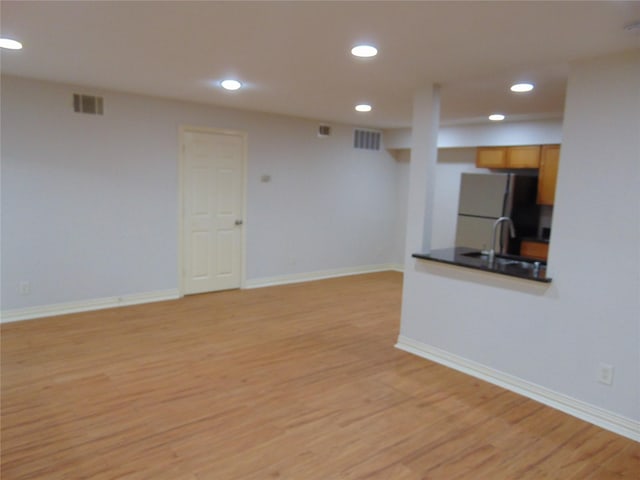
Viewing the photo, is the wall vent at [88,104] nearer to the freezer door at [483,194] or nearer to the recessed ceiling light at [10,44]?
the recessed ceiling light at [10,44]

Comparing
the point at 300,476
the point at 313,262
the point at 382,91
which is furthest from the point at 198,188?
the point at 300,476

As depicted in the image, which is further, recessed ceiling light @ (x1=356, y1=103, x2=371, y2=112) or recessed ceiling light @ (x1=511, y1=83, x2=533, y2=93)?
recessed ceiling light @ (x1=356, y1=103, x2=371, y2=112)

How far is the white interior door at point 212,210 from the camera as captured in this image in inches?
217

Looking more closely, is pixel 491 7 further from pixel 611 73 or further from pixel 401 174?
pixel 401 174

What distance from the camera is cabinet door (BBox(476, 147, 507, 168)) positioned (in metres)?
6.00

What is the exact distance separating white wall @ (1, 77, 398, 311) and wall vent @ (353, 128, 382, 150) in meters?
0.24

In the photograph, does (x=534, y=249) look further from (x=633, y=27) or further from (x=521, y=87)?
(x=633, y=27)

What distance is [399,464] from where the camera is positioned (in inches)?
94.3

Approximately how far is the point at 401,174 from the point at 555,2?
566cm

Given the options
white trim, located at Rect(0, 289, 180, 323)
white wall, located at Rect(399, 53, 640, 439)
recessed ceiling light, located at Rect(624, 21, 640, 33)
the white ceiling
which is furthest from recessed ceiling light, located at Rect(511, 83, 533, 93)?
white trim, located at Rect(0, 289, 180, 323)

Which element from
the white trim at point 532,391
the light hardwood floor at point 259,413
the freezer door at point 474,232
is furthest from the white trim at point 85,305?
the freezer door at point 474,232

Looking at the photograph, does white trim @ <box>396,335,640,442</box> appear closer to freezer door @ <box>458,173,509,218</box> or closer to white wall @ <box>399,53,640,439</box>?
white wall @ <box>399,53,640,439</box>

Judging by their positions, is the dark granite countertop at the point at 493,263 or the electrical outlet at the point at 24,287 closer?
the dark granite countertop at the point at 493,263

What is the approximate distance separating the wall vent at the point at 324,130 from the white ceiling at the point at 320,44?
6.54 ft
